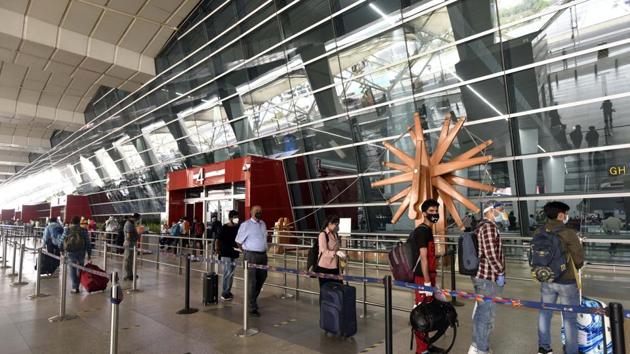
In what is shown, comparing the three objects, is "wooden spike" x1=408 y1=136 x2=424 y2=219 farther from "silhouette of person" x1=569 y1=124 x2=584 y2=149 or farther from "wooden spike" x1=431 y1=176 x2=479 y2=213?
"silhouette of person" x1=569 y1=124 x2=584 y2=149

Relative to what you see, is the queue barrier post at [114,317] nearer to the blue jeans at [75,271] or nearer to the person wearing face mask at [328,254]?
the person wearing face mask at [328,254]

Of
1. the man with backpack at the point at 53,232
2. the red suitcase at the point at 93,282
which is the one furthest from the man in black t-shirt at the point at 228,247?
the man with backpack at the point at 53,232

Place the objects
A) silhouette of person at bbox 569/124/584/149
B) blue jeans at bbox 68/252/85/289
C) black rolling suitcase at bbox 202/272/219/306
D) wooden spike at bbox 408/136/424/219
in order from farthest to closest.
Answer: silhouette of person at bbox 569/124/584/149, wooden spike at bbox 408/136/424/219, blue jeans at bbox 68/252/85/289, black rolling suitcase at bbox 202/272/219/306

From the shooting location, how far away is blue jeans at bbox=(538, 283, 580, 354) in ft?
13.8

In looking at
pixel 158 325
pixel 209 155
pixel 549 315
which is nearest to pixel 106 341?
pixel 158 325

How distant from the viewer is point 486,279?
4.40 m

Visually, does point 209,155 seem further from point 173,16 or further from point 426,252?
point 426,252

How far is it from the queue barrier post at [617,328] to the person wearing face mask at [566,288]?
1797 mm

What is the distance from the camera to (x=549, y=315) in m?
4.27

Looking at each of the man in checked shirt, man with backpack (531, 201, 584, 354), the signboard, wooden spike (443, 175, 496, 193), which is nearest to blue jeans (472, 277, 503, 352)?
the man in checked shirt

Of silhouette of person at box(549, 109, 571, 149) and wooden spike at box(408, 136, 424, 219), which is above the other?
silhouette of person at box(549, 109, 571, 149)

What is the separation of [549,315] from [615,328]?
1.91 meters

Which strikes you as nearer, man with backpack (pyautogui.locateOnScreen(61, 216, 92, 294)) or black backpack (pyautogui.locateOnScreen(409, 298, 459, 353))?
black backpack (pyautogui.locateOnScreen(409, 298, 459, 353))

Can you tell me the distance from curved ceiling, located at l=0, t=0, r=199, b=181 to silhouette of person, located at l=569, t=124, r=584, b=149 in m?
17.5
